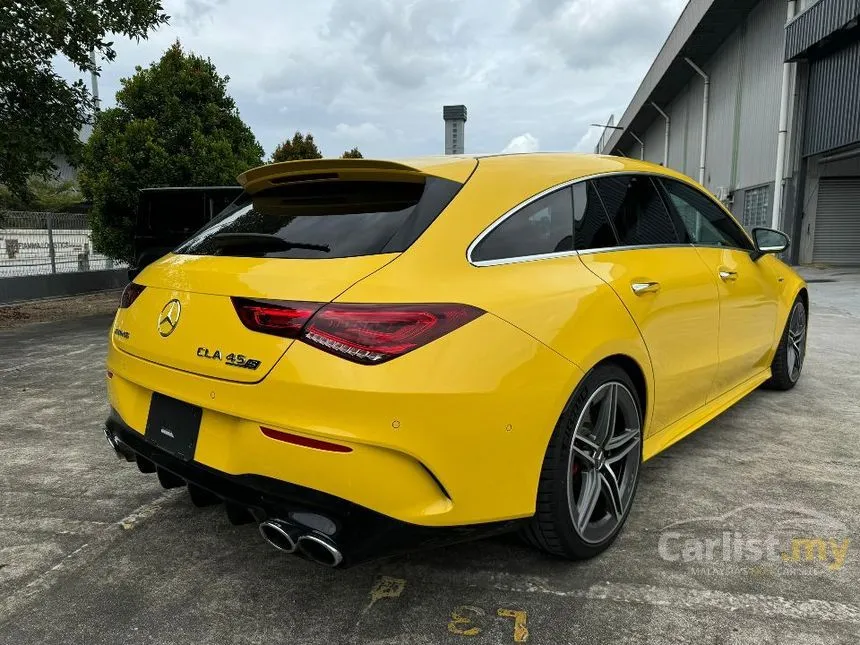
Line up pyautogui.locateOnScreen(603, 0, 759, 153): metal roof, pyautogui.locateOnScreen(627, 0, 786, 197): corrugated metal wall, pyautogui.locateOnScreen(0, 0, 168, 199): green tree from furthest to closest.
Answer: pyautogui.locateOnScreen(603, 0, 759, 153): metal roof, pyautogui.locateOnScreen(627, 0, 786, 197): corrugated metal wall, pyautogui.locateOnScreen(0, 0, 168, 199): green tree

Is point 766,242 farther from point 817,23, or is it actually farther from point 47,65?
point 817,23

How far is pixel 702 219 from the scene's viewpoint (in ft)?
11.8

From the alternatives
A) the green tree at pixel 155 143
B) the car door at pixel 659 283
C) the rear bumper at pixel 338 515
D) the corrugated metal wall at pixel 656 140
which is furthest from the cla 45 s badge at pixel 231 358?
the corrugated metal wall at pixel 656 140

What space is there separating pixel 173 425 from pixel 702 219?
294 centimetres

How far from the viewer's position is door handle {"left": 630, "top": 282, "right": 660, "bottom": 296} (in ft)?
8.55

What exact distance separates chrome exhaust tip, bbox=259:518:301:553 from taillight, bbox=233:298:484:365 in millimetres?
527

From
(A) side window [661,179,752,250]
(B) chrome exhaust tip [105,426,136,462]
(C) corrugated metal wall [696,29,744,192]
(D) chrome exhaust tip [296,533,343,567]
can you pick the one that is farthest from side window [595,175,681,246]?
(C) corrugated metal wall [696,29,744,192]

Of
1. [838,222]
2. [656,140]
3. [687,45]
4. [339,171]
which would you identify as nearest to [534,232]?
[339,171]

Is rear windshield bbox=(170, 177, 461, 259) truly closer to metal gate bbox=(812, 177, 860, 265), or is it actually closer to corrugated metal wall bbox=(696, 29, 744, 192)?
metal gate bbox=(812, 177, 860, 265)

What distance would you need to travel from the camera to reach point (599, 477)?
96.4 inches

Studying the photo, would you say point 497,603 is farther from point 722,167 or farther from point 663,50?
point 663,50

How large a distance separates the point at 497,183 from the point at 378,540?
1.29m

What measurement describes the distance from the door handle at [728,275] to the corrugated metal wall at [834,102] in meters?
14.3

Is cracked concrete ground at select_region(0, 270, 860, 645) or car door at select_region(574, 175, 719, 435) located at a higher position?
car door at select_region(574, 175, 719, 435)
